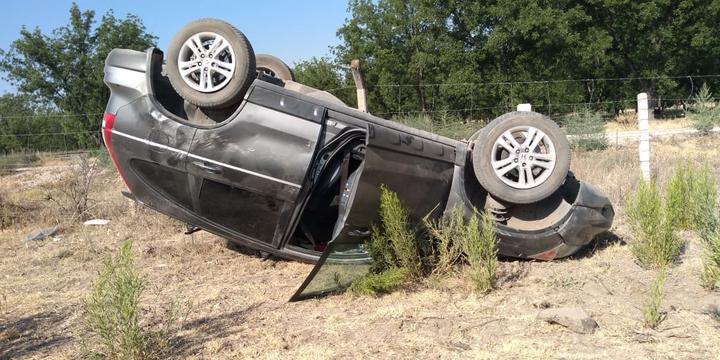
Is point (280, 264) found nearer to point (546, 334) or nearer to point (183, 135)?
point (183, 135)

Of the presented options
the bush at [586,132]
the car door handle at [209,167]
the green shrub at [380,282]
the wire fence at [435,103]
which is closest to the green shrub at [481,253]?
the green shrub at [380,282]

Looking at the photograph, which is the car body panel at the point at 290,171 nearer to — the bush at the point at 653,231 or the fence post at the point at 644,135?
the bush at the point at 653,231

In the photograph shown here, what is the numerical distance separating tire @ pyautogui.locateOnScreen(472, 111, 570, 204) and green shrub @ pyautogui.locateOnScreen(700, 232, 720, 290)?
3.82 feet

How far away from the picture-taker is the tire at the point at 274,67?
246 inches

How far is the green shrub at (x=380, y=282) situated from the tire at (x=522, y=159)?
3.44ft

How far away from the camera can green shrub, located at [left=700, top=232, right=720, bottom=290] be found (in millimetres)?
4002

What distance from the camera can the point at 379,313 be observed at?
4.07 metres

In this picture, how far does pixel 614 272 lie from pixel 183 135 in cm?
371

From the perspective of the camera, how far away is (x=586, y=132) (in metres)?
14.9

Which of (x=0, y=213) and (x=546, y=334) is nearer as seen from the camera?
(x=546, y=334)

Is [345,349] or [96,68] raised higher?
[96,68]

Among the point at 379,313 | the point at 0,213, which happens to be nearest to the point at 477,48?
the point at 0,213

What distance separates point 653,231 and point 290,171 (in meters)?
3.02

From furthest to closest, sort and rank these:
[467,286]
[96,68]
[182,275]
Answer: [96,68] < [182,275] < [467,286]
